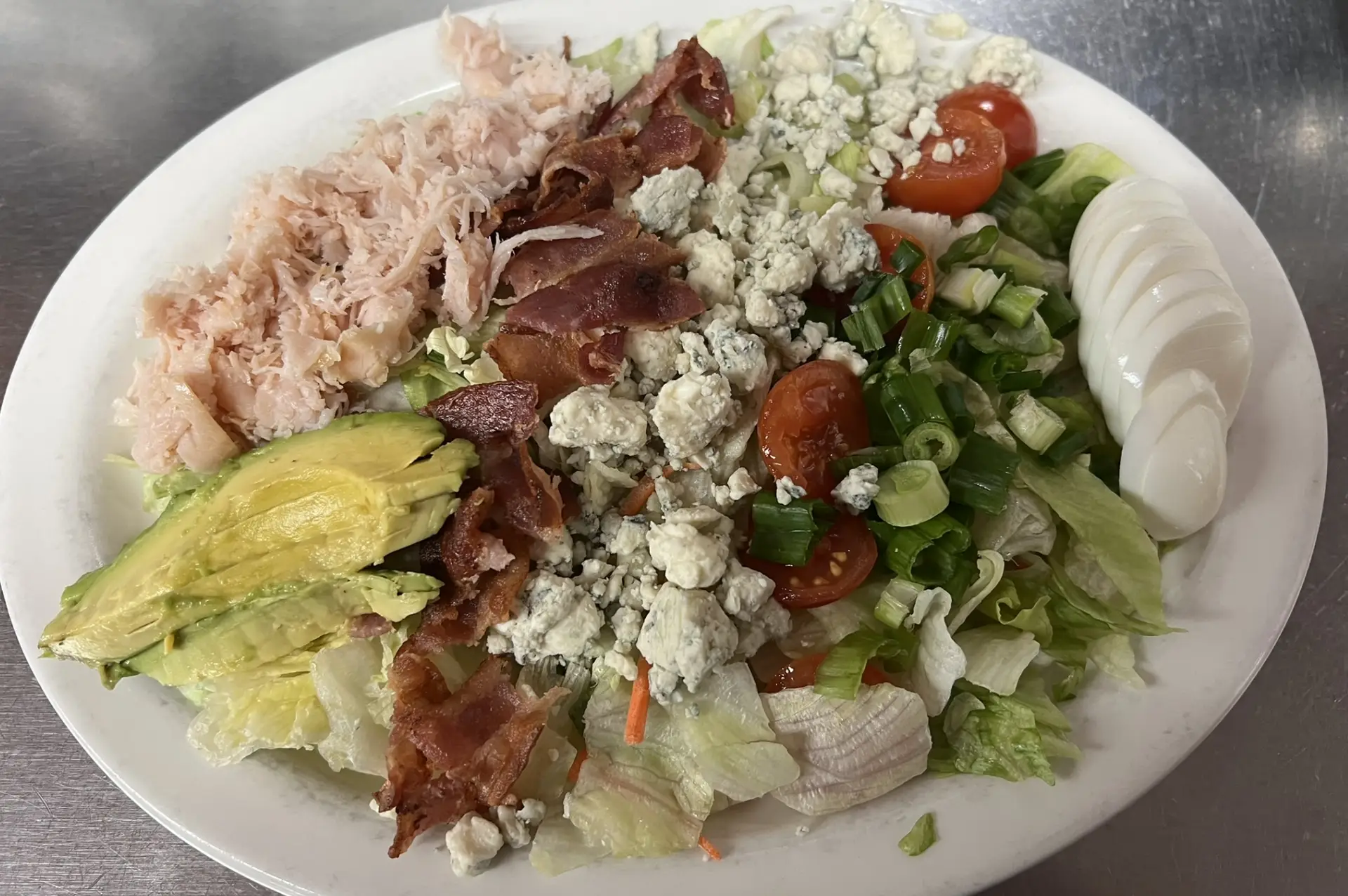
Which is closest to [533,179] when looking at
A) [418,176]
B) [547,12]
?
[418,176]

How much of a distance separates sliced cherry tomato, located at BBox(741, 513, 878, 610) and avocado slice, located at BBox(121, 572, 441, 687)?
0.75 m

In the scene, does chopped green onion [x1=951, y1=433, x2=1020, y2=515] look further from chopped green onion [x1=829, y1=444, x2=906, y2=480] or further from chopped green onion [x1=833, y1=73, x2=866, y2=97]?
chopped green onion [x1=833, y1=73, x2=866, y2=97]

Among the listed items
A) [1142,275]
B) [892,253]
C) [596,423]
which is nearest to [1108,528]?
[1142,275]

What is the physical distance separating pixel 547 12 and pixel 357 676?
6.83 feet

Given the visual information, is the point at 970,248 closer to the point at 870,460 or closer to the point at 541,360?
the point at 870,460

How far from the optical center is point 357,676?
1.76m

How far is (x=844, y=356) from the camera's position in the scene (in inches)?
76.4

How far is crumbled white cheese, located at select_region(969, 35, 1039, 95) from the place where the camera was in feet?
7.79

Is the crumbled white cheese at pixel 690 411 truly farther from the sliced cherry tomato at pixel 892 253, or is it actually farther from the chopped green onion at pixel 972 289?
the chopped green onion at pixel 972 289

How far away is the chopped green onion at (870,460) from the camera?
1824 millimetres

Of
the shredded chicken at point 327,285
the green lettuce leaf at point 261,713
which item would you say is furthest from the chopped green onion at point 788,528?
the green lettuce leaf at point 261,713

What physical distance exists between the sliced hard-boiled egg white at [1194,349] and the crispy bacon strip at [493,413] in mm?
1382

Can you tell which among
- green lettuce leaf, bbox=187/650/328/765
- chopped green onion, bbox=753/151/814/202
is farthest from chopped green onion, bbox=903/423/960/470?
green lettuce leaf, bbox=187/650/328/765

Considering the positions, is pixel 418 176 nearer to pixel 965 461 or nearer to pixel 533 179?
pixel 533 179
